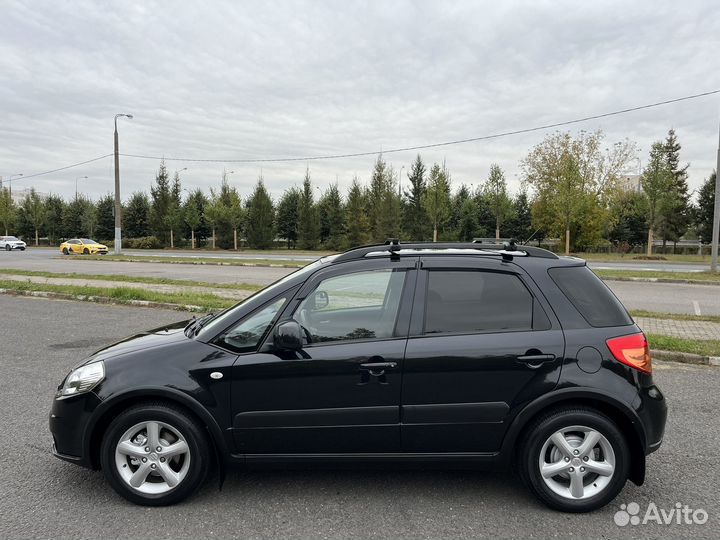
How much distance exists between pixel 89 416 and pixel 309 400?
4.52 ft

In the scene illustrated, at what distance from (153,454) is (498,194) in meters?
40.0

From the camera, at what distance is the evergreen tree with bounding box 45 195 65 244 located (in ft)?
218

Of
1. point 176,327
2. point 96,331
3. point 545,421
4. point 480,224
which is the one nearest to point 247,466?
point 176,327

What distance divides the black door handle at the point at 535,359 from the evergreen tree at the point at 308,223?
4620 cm

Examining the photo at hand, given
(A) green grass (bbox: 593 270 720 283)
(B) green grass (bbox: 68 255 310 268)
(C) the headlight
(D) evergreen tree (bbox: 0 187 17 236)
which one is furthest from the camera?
(D) evergreen tree (bbox: 0 187 17 236)

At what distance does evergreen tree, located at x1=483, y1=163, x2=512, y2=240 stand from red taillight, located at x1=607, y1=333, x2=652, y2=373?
1513 inches

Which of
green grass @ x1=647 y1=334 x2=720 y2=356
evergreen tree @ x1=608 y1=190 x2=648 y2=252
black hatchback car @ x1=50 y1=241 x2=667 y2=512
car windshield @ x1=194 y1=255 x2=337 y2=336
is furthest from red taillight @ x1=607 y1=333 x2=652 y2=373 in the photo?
evergreen tree @ x1=608 y1=190 x2=648 y2=252

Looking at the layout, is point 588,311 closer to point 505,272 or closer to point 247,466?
point 505,272

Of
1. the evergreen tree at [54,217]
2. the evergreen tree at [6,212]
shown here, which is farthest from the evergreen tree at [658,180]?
the evergreen tree at [6,212]

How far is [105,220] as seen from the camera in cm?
6116

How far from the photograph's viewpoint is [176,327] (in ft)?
12.9

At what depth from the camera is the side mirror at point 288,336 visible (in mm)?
3070

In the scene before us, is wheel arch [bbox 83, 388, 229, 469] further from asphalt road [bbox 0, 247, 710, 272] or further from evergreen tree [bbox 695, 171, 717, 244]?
evergreen tree [bbox 695, 171, 717, 244]

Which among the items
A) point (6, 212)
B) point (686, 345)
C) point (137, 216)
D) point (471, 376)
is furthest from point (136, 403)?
point (6, 212)
